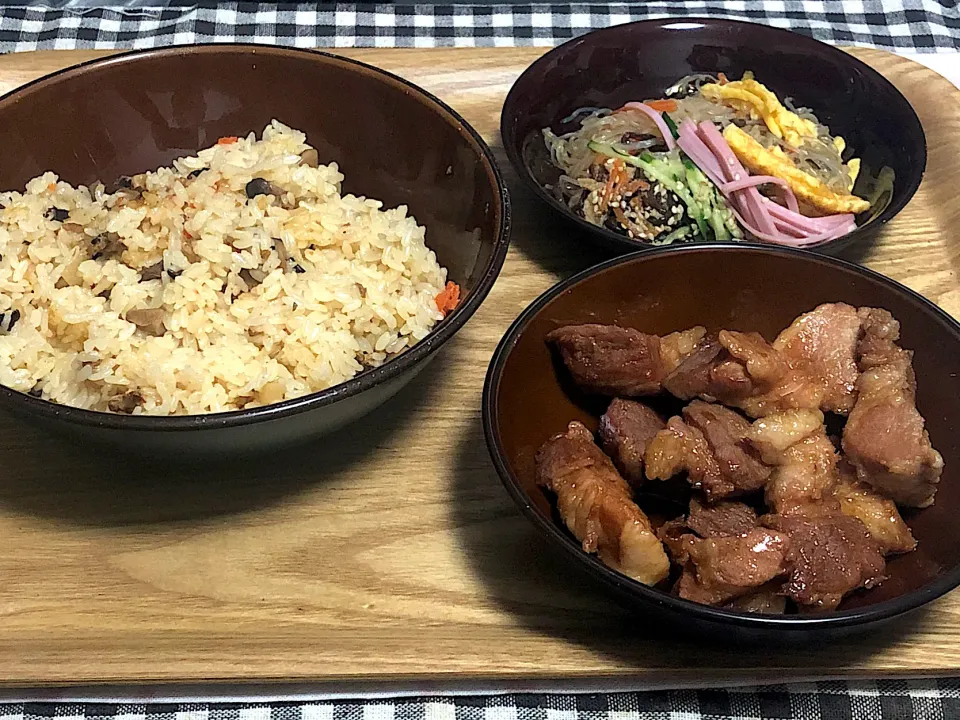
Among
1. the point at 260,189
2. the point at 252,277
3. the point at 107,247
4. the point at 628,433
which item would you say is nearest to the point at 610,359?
the point at 628,433

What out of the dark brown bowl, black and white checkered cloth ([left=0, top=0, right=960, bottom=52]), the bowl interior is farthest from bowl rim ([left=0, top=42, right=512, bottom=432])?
black and white checkered cloth ([left=0, top=0, right=960, bottom=52])

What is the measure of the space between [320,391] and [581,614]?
0.61 m

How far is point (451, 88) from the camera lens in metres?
2.93

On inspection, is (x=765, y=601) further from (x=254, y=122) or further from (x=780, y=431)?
(x=254, y=122)

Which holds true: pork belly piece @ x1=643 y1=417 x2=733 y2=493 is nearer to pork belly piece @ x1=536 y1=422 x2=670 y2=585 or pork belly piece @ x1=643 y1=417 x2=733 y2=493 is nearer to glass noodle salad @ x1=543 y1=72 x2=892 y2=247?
pork belly piece @ x1=536 y1=422 x2=670 y2=585

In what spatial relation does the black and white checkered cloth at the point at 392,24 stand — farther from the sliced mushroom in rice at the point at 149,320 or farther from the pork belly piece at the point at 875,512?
the pork belly piece at the point at 875,512

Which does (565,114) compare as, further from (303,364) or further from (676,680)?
(676,680)

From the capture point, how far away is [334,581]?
1.75m

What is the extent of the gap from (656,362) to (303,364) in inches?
27.6

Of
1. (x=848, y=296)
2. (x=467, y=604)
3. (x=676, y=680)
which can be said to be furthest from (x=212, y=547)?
(x=848, y=296)

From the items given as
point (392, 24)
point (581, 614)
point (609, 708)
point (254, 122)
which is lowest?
point (609, 708)

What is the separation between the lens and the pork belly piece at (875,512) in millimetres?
1692

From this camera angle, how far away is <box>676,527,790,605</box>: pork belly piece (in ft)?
5.00

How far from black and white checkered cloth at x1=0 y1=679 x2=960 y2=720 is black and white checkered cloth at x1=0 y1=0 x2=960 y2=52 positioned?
2.57 metres
